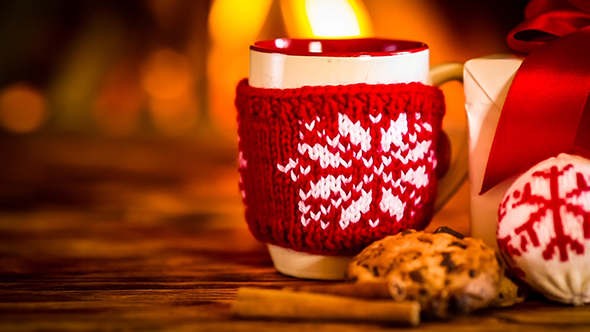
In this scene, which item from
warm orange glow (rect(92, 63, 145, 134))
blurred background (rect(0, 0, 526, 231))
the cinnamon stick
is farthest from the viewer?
warm orange glow (rect(92, 63, 145, 134))

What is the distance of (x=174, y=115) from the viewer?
1.66 m

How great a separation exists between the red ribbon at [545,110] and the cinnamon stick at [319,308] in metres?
0.19

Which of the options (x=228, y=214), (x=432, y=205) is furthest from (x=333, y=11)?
(x=432, y=205)

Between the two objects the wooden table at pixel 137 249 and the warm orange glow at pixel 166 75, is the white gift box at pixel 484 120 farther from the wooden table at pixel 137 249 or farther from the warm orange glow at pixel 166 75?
the warm orange glow at pixel 166 75

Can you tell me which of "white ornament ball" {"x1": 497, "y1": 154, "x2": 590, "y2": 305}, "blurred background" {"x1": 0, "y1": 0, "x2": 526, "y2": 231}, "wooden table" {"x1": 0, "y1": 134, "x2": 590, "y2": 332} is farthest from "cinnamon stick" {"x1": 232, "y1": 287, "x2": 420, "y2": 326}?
"blurred background" {"x1": 0, "y1": 0, "x2": 526, "y2": 231}

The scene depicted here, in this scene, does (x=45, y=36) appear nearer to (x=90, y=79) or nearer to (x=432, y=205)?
(x=90, y=79)

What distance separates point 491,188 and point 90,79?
50.1 inches

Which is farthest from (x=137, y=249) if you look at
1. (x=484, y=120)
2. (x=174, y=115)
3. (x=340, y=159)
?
(x=174, y=115)

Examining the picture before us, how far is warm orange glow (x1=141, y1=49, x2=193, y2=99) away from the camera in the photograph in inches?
64.1

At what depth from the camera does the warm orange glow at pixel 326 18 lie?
1549 mm

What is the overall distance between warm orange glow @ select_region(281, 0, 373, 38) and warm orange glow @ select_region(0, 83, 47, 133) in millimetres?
673

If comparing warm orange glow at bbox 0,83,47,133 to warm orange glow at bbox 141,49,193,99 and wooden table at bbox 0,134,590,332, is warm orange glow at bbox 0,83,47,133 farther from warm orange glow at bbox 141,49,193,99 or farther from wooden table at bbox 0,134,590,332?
warm orange glow at bbox 141,49,193,99

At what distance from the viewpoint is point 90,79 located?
165 cm

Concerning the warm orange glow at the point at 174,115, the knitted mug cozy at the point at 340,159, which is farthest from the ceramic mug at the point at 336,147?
the warm orange glow at the point at 174,115
